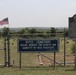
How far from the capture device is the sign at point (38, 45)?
54.0ft

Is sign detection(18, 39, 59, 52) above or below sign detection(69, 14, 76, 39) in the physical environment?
below

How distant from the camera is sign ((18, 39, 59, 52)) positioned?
54.0 feet

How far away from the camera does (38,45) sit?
656 inches

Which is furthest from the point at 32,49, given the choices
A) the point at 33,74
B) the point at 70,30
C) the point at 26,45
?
the point at 33,74

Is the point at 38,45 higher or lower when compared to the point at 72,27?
lower

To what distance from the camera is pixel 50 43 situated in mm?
16625

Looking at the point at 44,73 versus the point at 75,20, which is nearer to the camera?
the point at 44,73

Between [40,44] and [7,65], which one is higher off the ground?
[40,44]

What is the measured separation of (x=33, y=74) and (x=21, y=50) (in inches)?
131

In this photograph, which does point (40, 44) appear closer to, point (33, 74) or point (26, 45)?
point (26, 45)

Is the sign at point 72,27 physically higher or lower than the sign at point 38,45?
higher

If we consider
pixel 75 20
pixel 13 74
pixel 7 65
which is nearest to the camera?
pixel 13 74

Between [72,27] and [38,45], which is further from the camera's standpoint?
[38,45]

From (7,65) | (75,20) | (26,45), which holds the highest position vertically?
(75,20)
